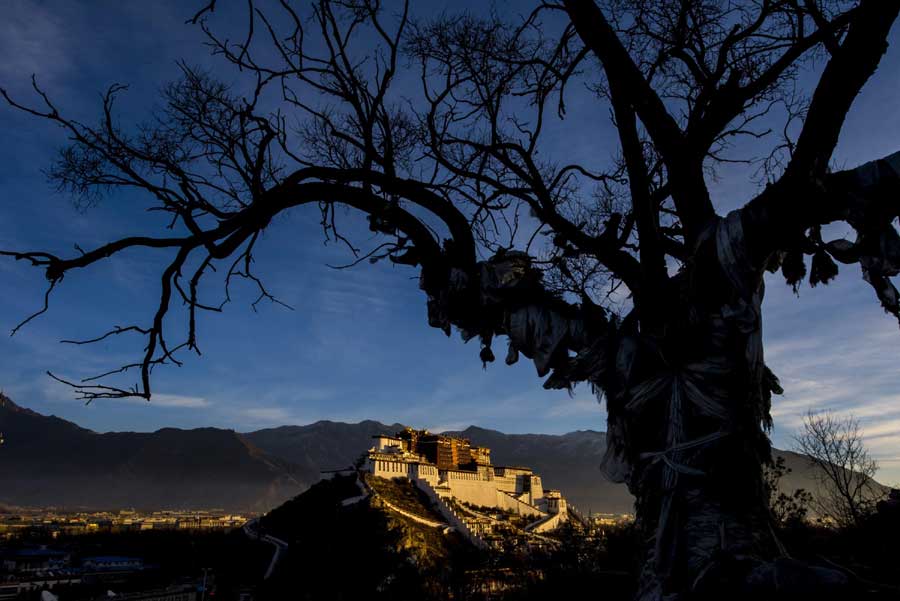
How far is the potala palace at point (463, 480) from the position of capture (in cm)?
5768

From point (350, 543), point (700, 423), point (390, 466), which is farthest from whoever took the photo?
point (390, 466)

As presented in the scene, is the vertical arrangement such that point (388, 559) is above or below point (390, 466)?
below

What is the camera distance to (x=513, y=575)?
7.73 metres

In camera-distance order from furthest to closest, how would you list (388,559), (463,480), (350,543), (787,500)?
(463,480), (350,543), (388,559), (787,500)

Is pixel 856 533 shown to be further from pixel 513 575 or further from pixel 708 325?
pixel 708 325

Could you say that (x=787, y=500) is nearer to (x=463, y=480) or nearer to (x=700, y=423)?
(x=700, y=423)

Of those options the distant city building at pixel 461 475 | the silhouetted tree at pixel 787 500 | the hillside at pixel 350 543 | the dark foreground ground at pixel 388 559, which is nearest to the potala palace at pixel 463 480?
the distant city building at pixel 461 475

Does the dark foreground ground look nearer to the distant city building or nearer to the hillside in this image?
the hillside

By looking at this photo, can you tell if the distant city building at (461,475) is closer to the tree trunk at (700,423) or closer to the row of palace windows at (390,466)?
the row of palace windows at (390,466)

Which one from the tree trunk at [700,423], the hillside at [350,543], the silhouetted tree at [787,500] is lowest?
the hillside at [350,543]

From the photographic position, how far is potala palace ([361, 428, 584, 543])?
2271 inches

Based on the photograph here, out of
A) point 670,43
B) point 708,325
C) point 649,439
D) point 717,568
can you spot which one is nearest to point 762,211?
point 708,325

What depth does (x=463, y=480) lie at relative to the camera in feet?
221

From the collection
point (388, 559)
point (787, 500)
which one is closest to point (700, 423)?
point (787, 500)
